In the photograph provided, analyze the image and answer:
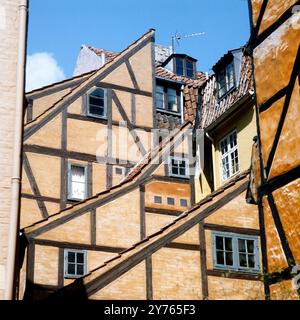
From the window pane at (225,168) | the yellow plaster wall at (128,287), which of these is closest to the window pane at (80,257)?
the yellow plaster wall at (128,287)

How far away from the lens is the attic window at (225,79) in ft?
73.8

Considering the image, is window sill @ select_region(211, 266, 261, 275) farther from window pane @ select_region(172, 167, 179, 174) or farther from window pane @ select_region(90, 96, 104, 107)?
window pane @ select_region(90, 96, 104, 107)

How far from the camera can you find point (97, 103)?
23.6 metres

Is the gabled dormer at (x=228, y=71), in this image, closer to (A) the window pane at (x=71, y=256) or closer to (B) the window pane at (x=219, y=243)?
(B) the window pane at (x=219, y=243)

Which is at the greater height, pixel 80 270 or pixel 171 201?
pixel 171 201

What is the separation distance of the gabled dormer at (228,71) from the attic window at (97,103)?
358cm

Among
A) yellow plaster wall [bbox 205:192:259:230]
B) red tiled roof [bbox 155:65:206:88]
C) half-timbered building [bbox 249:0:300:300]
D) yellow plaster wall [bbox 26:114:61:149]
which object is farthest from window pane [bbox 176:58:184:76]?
half-timbered building [bbox 249:0:300:300]

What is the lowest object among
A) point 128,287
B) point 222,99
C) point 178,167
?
point 128,287

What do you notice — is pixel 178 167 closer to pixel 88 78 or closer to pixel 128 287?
pixel 88 78

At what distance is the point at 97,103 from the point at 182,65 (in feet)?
20.3

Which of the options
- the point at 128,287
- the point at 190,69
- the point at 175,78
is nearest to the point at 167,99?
the point at 175,78

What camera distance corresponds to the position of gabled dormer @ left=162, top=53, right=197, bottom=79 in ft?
93.7
